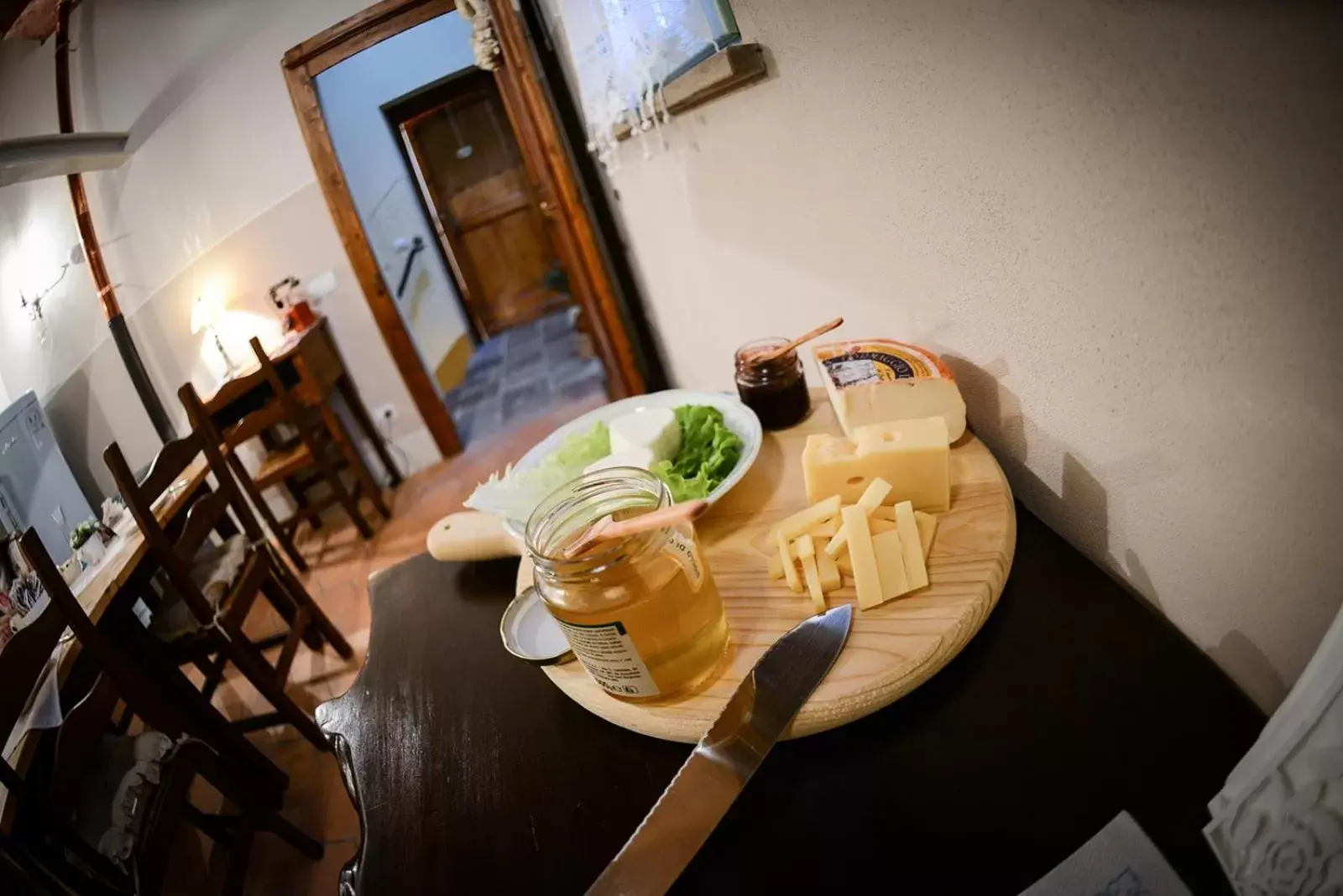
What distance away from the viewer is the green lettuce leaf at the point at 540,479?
87cm

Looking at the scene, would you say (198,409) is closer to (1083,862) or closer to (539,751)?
(539,751)

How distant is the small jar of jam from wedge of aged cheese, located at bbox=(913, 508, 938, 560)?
315 mm

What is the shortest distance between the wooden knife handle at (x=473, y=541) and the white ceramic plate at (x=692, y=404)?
4 cm

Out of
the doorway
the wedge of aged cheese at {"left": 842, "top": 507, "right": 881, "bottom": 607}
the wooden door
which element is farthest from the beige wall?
the wooden door

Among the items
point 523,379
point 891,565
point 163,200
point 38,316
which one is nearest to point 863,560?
point 891,565

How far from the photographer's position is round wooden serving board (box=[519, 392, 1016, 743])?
A: 0.54 meters

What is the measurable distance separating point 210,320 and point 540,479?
2.74m

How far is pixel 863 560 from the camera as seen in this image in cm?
60

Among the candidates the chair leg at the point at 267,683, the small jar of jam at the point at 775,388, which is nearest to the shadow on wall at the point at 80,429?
the chair leg at the point at 267,683

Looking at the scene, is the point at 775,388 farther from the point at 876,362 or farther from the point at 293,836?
the point at 293,836

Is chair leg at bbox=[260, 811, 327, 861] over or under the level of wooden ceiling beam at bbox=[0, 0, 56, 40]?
under

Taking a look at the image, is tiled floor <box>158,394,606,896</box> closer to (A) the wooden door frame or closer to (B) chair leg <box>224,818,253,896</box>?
(B) chair leg <box>224,818,253,896</box>

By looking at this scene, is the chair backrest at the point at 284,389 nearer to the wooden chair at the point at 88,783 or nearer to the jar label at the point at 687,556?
the wooden chair at the point at 88,783

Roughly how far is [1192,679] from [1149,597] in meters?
0.09
